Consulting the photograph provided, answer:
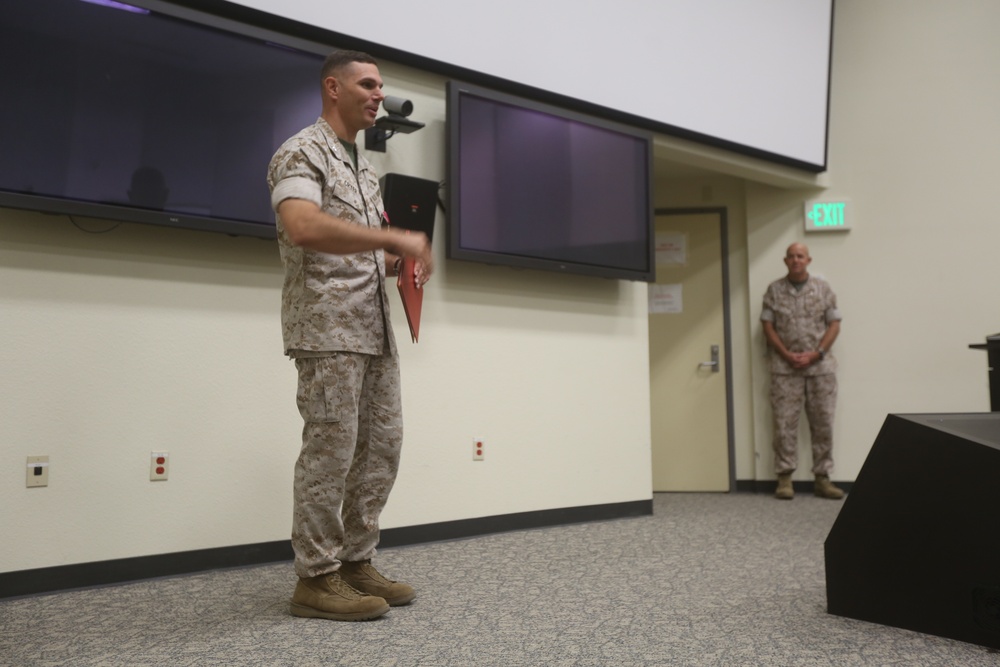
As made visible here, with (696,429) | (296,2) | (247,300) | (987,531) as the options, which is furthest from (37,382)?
(696,429)

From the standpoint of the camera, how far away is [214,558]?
2713 mm

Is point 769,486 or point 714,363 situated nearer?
point 769,486

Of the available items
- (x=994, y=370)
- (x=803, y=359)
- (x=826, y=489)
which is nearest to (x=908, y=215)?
(x=803, y=359)

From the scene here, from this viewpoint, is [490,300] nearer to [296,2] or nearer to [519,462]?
[519,462]

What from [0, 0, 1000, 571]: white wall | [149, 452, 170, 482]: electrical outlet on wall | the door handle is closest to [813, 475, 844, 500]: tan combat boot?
[0, 0, 1000, 571]: white wall

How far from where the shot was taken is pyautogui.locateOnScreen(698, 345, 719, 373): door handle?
531 cm

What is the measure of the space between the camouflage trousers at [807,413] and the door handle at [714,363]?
1.37ft

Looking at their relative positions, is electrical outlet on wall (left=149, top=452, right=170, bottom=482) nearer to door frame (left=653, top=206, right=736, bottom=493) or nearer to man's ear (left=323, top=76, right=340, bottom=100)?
man's ear (left=323, top=76, right=340, bottom=100)

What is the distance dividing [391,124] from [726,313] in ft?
9.94

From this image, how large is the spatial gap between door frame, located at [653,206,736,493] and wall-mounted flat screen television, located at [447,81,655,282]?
1440 millimetres

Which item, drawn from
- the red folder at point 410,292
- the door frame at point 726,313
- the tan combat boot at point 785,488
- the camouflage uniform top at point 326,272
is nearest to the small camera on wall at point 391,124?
the camouflage uniform top at point 326,272

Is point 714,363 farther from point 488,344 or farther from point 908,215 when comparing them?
point 488,344

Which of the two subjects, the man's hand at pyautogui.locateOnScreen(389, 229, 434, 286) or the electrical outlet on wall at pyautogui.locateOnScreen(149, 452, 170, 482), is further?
the electrical outlet on wall at pyautogui.locateOnScreen(149, 452, 170, 482)

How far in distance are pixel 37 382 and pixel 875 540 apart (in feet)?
7.88
